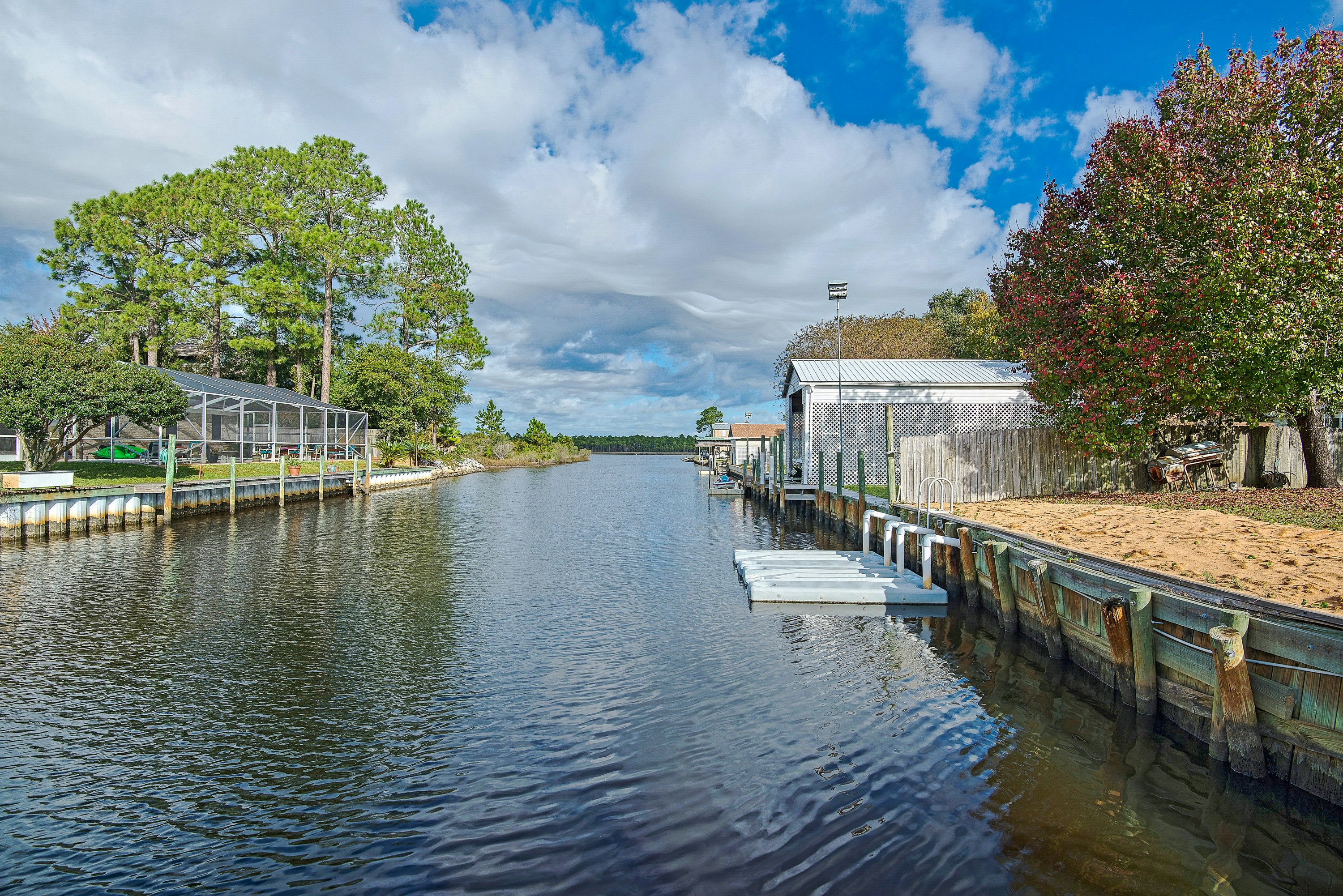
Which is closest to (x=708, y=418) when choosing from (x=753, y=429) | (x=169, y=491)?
(x=753, y=429)

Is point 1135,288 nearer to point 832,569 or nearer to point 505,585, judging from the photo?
point 832,569

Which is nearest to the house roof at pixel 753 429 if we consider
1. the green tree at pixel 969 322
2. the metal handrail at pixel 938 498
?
the green tree at pixel 969 322

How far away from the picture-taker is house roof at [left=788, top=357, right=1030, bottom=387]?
83.7 feet

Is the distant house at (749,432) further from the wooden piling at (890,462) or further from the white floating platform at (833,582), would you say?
the white floating platform at (833,582)

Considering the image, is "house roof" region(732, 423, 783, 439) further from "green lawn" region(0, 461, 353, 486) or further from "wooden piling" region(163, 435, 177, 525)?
"wooden piling" region(163, 435, 177, 525)

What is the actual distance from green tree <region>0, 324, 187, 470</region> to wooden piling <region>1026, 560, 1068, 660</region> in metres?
25.2

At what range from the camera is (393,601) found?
12344 mm

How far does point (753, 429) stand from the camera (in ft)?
299

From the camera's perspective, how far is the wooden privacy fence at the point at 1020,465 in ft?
58.1

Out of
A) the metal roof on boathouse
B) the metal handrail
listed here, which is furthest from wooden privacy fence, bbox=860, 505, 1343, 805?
the metal roof on boathouse

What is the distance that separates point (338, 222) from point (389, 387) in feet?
43.3

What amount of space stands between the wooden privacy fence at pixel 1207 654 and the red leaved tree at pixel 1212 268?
7.50m

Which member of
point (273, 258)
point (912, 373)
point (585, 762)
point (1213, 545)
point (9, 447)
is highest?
point (273, 258)

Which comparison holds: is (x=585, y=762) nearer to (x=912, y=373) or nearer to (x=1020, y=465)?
(x=1020, y=465)
